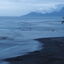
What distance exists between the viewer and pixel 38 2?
3.12 meters

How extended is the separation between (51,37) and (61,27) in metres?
0.25

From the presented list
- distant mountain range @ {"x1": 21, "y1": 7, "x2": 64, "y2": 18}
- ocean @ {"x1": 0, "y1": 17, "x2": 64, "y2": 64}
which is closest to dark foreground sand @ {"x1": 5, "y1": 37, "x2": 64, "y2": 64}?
ocean @ {"x1": 0, "y1": 17, "x2": 64, "y2": 64}

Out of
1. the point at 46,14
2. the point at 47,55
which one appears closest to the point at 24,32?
the point at 46,14

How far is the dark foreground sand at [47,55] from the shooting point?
2631mm

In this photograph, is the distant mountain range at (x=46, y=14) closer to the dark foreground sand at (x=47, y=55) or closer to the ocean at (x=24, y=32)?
the ocean at (x=24, y=32)

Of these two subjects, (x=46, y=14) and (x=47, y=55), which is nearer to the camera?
(x=47, y=55)

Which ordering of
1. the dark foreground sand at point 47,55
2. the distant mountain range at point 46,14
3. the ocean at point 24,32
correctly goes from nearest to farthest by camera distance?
the dark foreground sand at point 47,55, the ocean at point 24,32, the distant mountain range at point 46,14

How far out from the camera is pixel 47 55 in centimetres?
277

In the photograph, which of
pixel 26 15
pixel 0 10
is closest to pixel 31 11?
pixel 26 15

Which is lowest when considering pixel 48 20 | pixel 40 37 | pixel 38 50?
pixel 38 50

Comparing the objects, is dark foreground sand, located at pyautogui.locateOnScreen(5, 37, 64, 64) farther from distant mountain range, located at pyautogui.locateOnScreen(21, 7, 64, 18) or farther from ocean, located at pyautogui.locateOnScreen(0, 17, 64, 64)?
distant mountain range, located at pyautogui.locateOnScreen(21, 7, 64, 18)

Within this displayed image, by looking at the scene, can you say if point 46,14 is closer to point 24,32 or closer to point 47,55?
point 24,32

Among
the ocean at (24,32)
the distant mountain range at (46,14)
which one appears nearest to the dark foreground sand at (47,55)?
the ocean at (24,32)

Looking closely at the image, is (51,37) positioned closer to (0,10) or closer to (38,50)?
(38,50)
